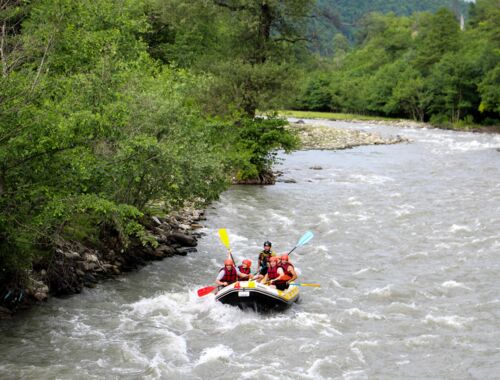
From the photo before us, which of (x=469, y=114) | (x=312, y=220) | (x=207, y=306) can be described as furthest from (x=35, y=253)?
(x=469, y=114)

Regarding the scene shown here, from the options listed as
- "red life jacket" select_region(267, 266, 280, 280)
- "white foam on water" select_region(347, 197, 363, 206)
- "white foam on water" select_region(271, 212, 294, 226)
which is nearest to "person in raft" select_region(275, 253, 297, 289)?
"red life jacket" select_region(267, 266, 280, 280)

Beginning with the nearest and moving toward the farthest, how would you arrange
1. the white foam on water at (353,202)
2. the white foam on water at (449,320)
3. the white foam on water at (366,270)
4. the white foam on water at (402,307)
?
the white foam on water at (449,320) < the white foam on water at (402,307) < the white foam on water at (366,270) < the white foam on water at (353,202)

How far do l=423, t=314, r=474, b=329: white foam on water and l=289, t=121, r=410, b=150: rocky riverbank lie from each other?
33.5m

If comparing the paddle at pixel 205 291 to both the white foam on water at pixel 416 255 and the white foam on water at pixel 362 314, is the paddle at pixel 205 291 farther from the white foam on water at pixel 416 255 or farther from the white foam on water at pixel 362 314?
the white foam on water at pixel 416 255

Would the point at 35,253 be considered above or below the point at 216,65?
below

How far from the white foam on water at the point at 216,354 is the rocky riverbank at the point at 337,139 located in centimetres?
3527

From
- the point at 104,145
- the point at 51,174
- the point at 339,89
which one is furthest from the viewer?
the point at 339,89

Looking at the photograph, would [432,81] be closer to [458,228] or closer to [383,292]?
[458,228]

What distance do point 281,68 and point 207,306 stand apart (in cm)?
1775

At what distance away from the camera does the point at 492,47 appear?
69.3 metres

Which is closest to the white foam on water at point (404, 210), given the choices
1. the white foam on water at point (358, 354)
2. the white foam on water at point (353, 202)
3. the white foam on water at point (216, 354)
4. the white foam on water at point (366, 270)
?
the white foam on water at point (353, 202)

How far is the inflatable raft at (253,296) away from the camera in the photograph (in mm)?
13742

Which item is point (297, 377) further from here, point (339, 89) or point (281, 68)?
point (339, 89)

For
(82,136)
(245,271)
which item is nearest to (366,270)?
(245,271)
